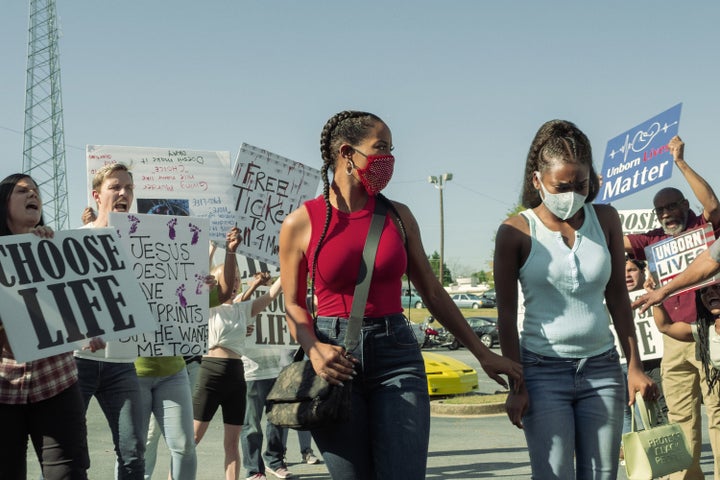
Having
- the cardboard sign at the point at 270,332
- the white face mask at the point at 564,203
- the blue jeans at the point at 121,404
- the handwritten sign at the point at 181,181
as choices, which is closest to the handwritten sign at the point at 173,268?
the blue jeans at the point at 121,404

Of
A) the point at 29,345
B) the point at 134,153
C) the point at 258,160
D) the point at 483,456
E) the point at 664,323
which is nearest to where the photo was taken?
the point at 29,345

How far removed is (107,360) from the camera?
17.1ft

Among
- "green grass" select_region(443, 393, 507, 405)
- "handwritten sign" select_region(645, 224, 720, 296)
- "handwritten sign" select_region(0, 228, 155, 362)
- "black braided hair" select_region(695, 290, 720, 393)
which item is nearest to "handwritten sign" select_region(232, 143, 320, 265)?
"handwritten sign" select_region(0, 228, 155, 362)

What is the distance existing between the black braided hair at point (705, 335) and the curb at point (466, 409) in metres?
6.77

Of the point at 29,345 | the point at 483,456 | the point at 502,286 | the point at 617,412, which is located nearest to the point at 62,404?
the point at 29,345

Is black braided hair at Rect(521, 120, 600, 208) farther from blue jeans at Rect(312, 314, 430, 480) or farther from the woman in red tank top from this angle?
blue jeans at Rect(312, 314, 430, 480)

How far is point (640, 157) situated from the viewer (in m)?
8.18

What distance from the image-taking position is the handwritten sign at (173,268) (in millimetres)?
5910

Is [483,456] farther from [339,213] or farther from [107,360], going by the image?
[339,213]

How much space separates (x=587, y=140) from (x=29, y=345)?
272 cm

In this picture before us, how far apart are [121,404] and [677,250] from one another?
3781 mm

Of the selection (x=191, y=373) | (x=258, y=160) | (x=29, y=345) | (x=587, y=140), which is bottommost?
(x=191, y=373)

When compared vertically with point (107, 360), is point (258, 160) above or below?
above

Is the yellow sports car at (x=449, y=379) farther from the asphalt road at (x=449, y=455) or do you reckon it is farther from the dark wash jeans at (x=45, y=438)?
the dark wash jeans at (x=45, y=438)
